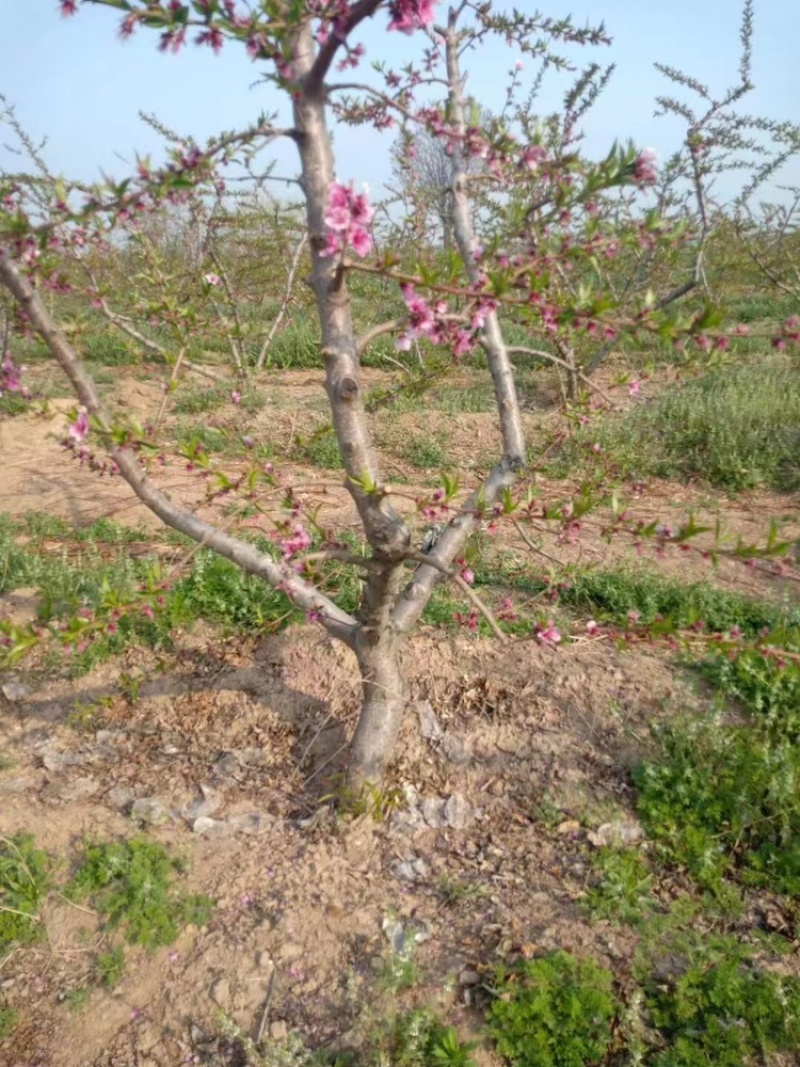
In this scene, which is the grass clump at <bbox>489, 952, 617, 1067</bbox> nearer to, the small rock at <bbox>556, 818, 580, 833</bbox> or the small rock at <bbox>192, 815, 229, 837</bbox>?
the small rock at <bbox>556, 818, 580, 833</bbox>

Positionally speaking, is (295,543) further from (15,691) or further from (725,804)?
(15,691)

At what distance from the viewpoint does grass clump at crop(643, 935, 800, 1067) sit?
5.94 ft

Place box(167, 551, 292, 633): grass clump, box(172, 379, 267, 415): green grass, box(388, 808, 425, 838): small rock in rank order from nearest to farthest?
box(388, 808, 425, 838): small rock → box(167, 551, 292, 633): grass clump → box(172, 379, 267, 415): green grass

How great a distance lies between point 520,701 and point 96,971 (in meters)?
1.72

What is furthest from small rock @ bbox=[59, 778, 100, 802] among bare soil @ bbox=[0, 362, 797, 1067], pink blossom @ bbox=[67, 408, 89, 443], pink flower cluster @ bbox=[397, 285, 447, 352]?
pink flower cluster @ bbox=[397, 285, 447, 352]

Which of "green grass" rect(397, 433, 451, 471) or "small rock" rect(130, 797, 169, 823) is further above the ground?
"green grass" rect(397, 433, 451, 471)

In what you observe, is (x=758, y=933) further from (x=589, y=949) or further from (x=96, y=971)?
(x=96, y=971)

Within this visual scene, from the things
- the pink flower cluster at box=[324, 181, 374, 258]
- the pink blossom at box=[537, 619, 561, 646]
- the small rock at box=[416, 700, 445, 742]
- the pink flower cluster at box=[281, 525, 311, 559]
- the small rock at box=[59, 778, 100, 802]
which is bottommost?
the small rock at box=[59, 778, 100, 802]

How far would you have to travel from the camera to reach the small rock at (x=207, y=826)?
8.35 feet

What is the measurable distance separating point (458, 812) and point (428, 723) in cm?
Answer: 39

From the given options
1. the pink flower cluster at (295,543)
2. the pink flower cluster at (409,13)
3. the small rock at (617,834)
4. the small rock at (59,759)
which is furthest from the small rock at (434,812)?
the pink flower cluster at (409,13)

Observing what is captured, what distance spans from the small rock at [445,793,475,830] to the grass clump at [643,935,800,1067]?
758mm

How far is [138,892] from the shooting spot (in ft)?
7.41

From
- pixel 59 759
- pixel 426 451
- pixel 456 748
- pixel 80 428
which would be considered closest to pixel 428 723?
pixel 456 748
